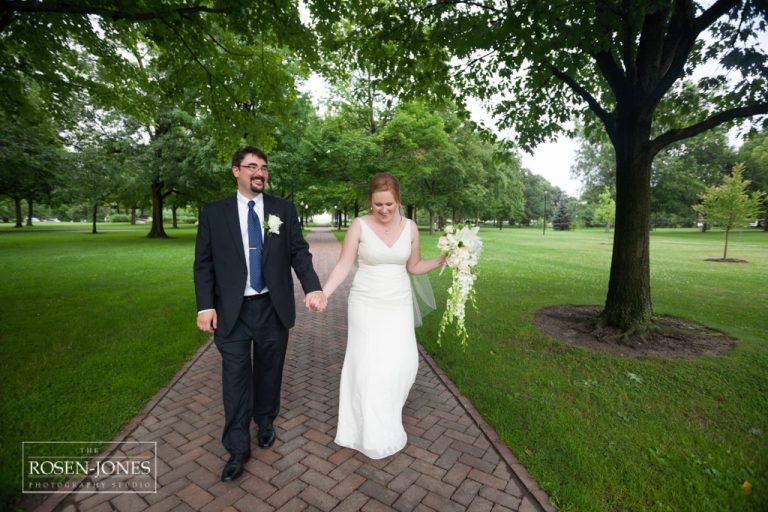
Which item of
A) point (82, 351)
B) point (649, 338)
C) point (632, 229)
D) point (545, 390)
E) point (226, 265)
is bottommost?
point (82, 351)

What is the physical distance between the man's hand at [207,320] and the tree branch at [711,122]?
273 inches

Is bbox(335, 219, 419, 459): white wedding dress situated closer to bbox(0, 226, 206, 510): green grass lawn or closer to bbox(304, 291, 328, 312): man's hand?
bbox(304, 291, 328, 312): man's hand

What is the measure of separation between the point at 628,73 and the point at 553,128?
2455 millimetres

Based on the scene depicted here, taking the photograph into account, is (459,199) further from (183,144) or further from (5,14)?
(5,14)

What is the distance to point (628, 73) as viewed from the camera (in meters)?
6.25

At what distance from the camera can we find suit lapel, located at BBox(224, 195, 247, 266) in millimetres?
3014

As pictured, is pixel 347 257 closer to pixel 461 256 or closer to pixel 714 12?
pixel 461 256

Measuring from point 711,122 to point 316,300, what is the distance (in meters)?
6.74

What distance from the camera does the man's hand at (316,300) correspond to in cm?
313

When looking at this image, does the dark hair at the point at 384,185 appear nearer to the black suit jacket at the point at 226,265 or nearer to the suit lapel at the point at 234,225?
the black suit jacket at the point at 226,265

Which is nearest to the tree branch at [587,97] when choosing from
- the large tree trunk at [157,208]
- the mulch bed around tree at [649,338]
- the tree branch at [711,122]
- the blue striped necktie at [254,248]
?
the tree branch at [711,122]

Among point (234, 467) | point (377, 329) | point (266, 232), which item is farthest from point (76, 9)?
point (234, 467)

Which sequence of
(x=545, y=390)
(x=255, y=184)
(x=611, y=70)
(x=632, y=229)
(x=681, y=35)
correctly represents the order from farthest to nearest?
(x=632, y=229)
(x=611, y=70)
(x=681, y=35)
(x=545, y=390)
(x=255, y=184)

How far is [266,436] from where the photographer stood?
344 centimetres
